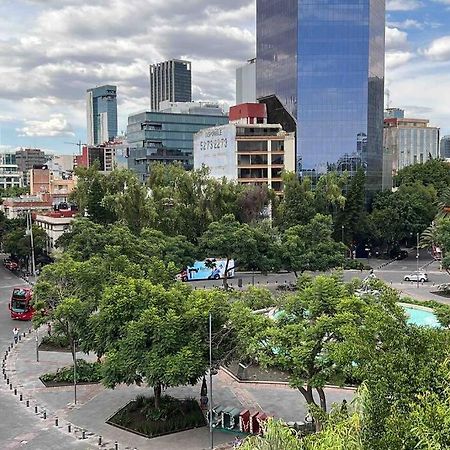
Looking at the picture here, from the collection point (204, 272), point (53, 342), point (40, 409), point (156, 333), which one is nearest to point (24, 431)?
point (40, 409)

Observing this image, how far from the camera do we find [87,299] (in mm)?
26469

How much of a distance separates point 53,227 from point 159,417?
45.6 m

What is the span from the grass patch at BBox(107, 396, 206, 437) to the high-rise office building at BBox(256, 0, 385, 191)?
180ft

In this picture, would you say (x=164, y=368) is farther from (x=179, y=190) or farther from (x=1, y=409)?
(x=179, y=190)

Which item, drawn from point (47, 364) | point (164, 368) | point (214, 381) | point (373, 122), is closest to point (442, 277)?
point (373, 122)

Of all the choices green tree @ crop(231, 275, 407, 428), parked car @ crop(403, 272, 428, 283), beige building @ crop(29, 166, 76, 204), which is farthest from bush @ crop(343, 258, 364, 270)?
beige building @ crop(29, 166, 76, 204)

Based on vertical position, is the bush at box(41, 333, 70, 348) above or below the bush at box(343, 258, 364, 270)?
below

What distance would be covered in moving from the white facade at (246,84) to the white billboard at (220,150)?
2985 inches

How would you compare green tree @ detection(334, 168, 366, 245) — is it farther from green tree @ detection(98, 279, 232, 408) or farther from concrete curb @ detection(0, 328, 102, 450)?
green tree @ detection(98, 279, 232, 408)

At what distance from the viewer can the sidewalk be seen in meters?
21.3

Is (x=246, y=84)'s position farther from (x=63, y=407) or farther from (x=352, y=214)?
(x=63, y=407)

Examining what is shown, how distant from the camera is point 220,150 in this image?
77.2 metres

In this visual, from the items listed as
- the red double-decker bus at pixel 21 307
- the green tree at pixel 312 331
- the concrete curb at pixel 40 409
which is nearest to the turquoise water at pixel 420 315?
the green tree at pixel 312 331

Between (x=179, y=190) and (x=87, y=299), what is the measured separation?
94.1 feet
